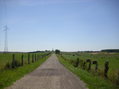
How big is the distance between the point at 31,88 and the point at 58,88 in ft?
4.88

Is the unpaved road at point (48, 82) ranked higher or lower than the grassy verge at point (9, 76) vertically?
lower

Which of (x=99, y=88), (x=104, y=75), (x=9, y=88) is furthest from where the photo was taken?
(x=104, y=75)

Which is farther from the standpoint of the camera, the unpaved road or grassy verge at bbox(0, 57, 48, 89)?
grassy verge at bbox(0, 57, 48, 89)

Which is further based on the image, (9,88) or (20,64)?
(20,64)

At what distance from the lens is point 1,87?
8969 millimetres

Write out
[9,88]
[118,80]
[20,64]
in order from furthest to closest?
[20,64] → [118,80] → [9,88]

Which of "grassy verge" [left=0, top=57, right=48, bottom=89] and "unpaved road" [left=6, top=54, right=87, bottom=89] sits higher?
"grassy verge" [left=0, top=57, right=48, bottom=89]

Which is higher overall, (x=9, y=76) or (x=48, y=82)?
(x=9, y=76)

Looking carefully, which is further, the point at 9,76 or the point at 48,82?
the point at 9,76

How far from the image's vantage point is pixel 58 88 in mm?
9109

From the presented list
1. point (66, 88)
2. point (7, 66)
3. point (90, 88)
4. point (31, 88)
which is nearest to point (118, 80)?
point (90, 88)

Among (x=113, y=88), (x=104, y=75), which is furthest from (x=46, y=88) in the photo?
(x=104, y=75)

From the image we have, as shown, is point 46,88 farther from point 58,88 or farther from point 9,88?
point 9,88

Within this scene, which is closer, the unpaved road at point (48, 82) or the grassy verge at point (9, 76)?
the unpaved road at point (48, 82)
